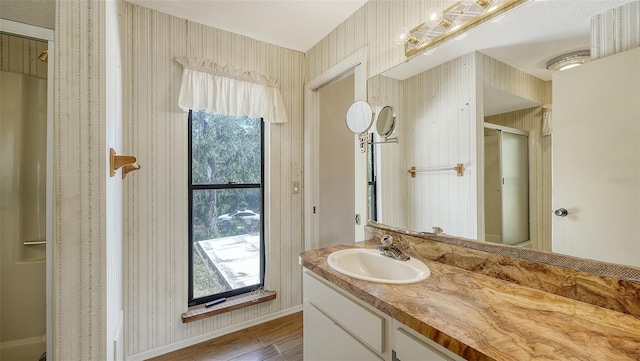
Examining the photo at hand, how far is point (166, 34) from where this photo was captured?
1930 mm

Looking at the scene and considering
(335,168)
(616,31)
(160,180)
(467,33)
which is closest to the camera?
(616,31)

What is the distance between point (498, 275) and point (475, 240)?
0.16 meters

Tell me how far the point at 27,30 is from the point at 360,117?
1.68m

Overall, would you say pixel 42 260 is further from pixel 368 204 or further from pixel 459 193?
pixel 459 193

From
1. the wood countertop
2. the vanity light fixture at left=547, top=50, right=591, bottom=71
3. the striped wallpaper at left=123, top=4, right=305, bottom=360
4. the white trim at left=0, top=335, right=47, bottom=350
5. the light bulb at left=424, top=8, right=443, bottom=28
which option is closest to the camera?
the wood countertop

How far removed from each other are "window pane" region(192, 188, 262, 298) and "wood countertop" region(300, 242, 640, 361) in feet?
4.92

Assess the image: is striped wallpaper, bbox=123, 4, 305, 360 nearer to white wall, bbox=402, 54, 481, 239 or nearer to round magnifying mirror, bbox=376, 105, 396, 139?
round magnifying mirror, bbox=376, 105, 396, 139

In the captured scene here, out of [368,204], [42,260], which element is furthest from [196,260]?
[368,204]

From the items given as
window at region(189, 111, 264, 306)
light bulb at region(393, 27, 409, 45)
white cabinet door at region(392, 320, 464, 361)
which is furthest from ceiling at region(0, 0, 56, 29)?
white cabinet door at region(392, 320, 464, 361)

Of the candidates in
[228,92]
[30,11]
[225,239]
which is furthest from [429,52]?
[225,239]

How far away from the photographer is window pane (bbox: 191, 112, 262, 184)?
6.96 feet

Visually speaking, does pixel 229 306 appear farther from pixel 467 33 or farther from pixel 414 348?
pixel 467 33

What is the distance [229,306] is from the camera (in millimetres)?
2107

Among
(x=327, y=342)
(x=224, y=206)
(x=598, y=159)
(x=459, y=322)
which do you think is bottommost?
(x=327, y=342)
